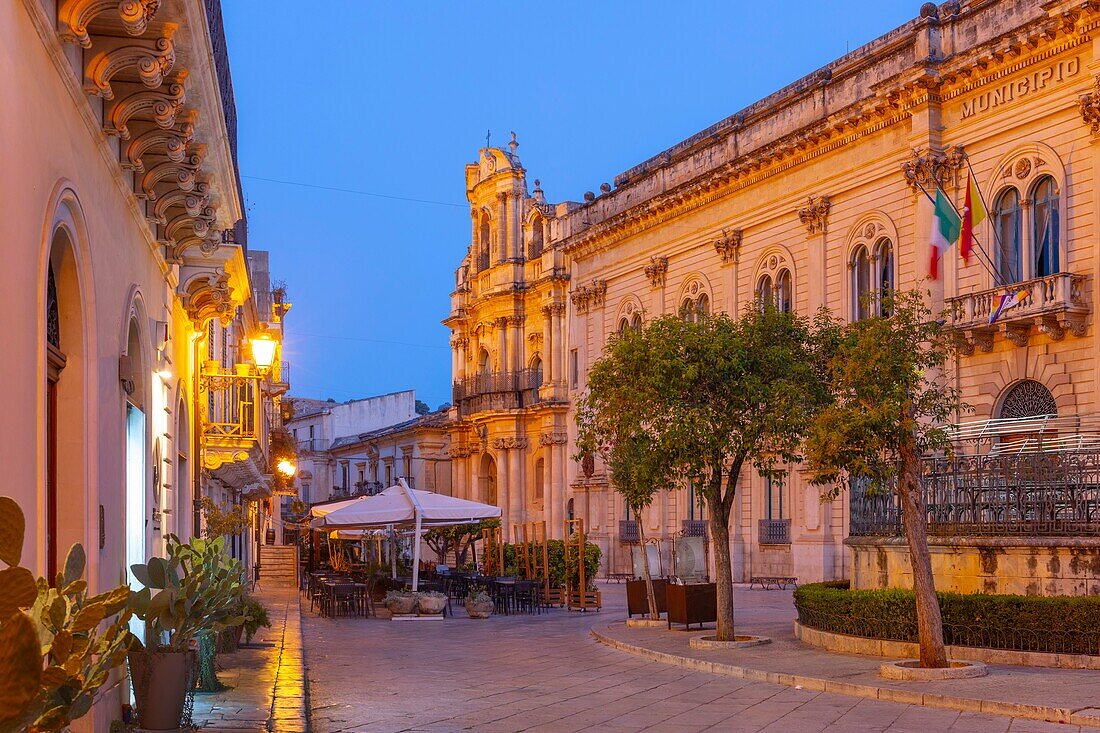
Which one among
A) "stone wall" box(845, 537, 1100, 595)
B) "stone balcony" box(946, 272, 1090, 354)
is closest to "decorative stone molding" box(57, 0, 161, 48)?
"stone wall" box(845, 537, 1100, 595)

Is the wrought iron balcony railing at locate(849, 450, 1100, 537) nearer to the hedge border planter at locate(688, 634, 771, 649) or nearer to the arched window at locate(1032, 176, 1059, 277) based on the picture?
the hedge border planter at locate(688, 634, 771, 649)

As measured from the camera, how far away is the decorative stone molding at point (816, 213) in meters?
35.0

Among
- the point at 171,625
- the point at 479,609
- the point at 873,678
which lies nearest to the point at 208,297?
the point at 171,625

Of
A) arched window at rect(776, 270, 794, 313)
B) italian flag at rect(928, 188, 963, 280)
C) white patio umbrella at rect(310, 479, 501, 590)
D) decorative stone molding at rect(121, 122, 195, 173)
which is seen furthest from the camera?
arched window at rect(776, 270, 794, 313)

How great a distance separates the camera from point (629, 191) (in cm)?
4650

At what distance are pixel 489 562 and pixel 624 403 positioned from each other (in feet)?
52.3

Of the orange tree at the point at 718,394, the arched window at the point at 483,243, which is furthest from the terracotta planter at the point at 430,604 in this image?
the arched window at the point at 483,243

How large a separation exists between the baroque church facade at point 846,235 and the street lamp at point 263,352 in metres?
7.72

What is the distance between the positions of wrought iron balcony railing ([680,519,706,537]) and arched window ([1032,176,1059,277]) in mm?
15133

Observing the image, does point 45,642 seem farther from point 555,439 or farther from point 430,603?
point 555,439

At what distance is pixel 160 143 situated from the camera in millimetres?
9391

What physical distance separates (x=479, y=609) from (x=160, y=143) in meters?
18.8

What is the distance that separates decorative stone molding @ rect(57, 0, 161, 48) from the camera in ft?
22.0

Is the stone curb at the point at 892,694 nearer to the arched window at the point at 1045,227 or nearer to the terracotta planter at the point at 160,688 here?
the terracotta planter at the point at 160,688
